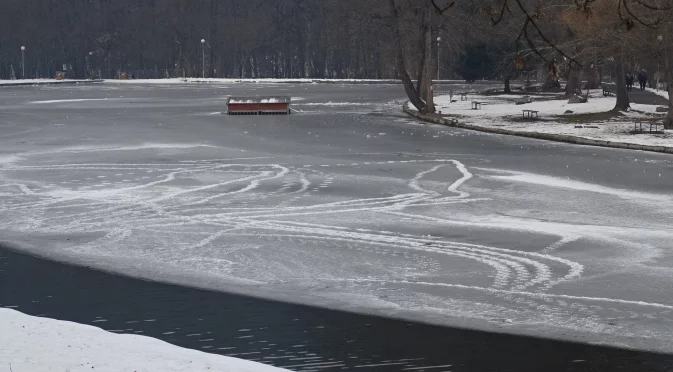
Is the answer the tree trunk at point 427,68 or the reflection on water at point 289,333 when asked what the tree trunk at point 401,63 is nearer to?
the tree trunk at point 427,68

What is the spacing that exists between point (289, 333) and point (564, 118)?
118 ft

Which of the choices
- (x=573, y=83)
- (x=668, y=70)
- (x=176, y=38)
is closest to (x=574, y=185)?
(x=668, y=70)

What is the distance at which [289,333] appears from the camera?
10.3 m

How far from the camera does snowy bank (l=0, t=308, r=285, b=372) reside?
8.04 meters

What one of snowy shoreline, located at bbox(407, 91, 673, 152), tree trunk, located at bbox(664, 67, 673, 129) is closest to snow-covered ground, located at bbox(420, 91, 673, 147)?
snowy shoreline, located at bbox(407, 91, 673, 152)

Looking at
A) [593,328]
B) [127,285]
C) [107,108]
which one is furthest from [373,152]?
[107,108]

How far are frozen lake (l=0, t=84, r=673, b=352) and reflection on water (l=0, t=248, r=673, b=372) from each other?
0.44 m

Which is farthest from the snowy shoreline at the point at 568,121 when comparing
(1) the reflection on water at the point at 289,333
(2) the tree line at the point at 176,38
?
(2) the tree line at the point at 176,38

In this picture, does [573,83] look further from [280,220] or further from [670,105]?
[280,220]

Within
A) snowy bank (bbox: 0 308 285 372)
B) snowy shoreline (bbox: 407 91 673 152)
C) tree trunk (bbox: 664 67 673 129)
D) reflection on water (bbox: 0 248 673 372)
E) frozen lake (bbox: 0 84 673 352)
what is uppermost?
tree trunk (bbox: 664 67 673 129)

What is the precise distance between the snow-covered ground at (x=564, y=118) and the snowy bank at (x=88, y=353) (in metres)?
24.8

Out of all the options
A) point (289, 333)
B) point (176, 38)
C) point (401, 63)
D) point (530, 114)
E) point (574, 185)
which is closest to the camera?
point (289, 333)

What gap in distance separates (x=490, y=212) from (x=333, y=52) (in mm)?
127666

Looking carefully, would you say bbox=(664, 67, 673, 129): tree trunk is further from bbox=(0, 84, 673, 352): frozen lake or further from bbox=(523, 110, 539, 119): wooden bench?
bbox=(523, 110, 539, 119): wooden bench
